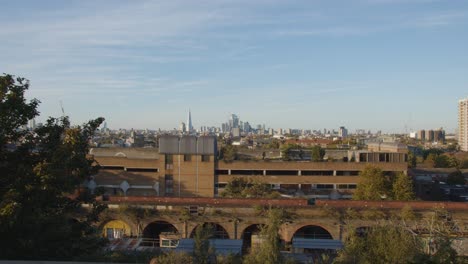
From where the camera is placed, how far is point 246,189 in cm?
3341

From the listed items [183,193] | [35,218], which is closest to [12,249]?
[35,218]

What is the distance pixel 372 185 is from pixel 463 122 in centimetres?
10588

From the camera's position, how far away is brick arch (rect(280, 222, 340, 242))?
83.3 ft

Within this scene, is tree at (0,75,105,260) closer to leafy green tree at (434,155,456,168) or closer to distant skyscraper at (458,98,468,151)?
leafy green tree at (434,155,456,168)

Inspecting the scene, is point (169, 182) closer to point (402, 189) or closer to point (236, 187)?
point (236, 187)

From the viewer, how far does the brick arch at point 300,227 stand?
2539 centimetres

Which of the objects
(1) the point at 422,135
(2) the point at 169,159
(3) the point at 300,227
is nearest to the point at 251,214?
(3) the point at 300,227

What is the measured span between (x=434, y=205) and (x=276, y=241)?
19307 mm

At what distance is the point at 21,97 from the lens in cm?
917

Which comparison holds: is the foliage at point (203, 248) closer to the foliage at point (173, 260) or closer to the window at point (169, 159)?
the foliage at point (173, 260)

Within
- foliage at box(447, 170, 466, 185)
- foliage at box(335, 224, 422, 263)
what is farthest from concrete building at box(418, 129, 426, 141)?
foliage at box(335, 224, 422, 263)

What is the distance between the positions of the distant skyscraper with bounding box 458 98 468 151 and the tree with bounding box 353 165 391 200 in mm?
98399

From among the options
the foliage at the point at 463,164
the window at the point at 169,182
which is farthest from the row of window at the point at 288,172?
the foliage at the point at 463,164

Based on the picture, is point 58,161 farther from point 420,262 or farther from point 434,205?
point 434,205
